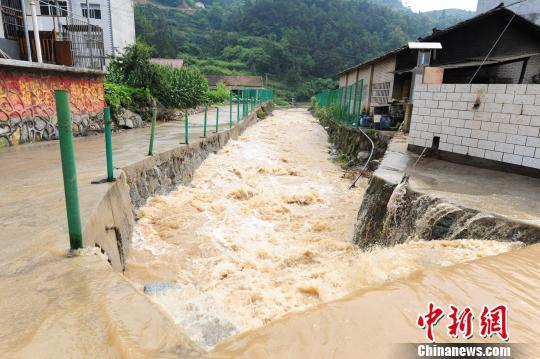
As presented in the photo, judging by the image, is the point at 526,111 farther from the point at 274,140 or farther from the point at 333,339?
the point at 274,140

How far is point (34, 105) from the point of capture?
8.23 meters

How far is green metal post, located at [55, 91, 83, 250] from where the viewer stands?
2.54 metres

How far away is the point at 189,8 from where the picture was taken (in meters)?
91.6

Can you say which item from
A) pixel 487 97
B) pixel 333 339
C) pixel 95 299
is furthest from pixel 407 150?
pixel 95 299


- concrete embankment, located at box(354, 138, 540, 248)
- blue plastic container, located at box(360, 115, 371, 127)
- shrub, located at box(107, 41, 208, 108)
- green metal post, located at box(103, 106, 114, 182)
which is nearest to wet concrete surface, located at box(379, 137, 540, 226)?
concrete embankment, located at box(354, 138, 540, 248)

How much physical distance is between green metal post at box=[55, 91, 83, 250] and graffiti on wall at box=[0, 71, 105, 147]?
6.39 meters

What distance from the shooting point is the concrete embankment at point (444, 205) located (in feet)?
11.6

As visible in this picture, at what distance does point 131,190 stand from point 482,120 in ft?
19.5

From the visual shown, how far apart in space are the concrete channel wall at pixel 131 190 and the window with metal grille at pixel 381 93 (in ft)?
31.7

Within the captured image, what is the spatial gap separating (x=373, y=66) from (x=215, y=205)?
14.8 meters

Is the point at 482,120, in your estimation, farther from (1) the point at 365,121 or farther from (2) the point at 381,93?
(2) the point at 381,93

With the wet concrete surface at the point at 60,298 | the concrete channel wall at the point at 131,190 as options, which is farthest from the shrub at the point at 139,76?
the wet concrete surface at the point at 60,298

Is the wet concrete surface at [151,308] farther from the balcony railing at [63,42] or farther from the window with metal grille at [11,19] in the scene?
the window with metal grille at [11,19]

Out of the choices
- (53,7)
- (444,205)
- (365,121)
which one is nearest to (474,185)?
(444,205)
